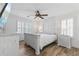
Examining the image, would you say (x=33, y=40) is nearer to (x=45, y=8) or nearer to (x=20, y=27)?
(x=20, y=27)

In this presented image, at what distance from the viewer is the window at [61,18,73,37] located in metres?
1.58

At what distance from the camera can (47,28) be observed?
158 centimetres

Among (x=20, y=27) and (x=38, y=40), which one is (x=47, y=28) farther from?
(x=20, y=27)

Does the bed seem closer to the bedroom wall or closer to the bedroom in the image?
the bedroom

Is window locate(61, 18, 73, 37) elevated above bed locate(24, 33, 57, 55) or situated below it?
above

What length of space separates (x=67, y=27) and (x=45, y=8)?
412 millimetres

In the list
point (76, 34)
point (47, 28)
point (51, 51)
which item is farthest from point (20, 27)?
point (76, 34)

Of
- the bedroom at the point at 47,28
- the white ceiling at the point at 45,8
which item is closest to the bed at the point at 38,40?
the bedroom at the point at 47,28

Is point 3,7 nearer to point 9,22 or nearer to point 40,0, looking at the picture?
point 9,22

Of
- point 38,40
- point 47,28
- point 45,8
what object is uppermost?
point 45,8

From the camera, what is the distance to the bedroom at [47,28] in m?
1.57

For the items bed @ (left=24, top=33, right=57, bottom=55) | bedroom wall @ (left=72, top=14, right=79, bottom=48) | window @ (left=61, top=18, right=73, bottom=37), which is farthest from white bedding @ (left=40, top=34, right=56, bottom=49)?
bedroom wall @ (left=72, top=14, right=79, bottom=48)

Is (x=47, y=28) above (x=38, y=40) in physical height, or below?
above

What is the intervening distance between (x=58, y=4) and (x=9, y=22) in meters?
0.74
